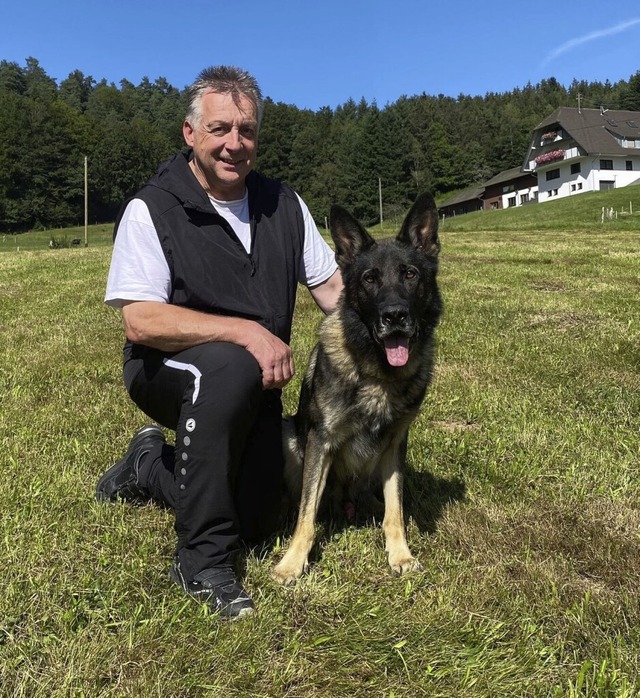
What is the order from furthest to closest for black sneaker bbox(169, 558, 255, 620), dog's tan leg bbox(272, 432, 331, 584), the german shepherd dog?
the german shepherd dog, dog's tan leg bbox(272, 432, 331, 584), black sneaker bbox(169, 558, 255, 620)

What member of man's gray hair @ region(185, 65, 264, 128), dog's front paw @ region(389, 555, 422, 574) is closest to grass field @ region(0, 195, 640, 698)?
dog's front paw @ region(389, 555, 422, 574)

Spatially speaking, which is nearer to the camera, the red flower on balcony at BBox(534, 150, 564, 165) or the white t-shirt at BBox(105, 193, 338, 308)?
the white t-shirt at BBox(105, 193, 338, 308)

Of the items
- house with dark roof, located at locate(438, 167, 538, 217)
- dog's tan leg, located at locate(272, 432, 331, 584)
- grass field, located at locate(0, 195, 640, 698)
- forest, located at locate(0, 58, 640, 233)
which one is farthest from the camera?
forest, located at locate(0, 58, 640, 233)

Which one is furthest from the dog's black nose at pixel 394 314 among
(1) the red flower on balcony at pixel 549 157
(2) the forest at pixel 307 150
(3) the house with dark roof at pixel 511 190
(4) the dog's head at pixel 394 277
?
(3) the house with dark roof at pixel 511 190

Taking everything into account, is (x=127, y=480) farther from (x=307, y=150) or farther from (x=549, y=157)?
(x=307, y=150)

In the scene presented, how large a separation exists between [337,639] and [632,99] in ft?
358

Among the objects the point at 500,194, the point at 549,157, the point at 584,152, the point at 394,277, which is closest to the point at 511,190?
the point at 500,194

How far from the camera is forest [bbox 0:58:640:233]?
71.1 m

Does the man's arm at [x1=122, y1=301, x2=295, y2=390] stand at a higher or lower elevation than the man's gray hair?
lower

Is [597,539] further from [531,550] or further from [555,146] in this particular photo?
[555,146]

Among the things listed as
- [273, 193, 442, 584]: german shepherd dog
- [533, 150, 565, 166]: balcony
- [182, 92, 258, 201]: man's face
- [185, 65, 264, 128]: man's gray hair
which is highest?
[533, 150, 565, 166]: balcony

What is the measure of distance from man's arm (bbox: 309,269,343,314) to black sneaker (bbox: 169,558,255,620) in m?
1.63

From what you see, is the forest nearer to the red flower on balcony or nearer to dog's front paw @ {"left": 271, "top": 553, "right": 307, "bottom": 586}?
the red flower on balcony

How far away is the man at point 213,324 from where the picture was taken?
237 centimetres
